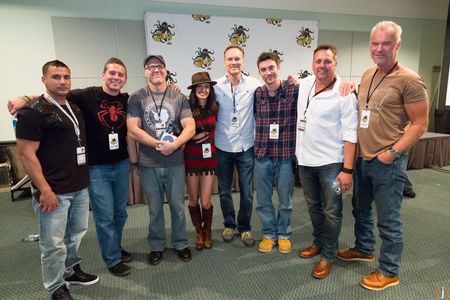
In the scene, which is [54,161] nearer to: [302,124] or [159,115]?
[159,115]

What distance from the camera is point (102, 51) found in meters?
4.40

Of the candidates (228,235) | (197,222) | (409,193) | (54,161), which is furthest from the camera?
(409,193)

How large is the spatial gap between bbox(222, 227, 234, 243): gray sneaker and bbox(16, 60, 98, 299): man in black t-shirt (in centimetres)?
130

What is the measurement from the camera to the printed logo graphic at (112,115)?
77.8 inches

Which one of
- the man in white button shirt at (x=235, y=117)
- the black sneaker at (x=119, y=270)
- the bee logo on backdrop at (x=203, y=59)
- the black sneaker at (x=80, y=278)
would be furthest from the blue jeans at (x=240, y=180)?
the bee logo on backdrop at (x=203, y=59)

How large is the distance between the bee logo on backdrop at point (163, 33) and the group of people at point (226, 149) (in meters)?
2.61

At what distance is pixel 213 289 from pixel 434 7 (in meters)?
7.29

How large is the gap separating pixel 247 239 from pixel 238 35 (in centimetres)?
363

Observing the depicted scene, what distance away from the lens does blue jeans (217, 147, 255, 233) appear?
8.02 ft

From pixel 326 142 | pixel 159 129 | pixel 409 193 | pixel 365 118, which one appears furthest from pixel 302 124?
pixel 409 193

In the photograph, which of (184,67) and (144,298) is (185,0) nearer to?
(184,67)

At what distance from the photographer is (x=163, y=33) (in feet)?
14.8

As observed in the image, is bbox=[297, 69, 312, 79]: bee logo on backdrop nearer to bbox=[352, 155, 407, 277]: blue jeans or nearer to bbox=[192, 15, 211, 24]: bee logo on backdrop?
bbox=[192, 15, 211, 24]: bee logo on backdrop

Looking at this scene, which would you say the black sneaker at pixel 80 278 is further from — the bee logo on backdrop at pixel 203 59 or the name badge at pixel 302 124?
the bee logo on backdrop at pixel 203 59
